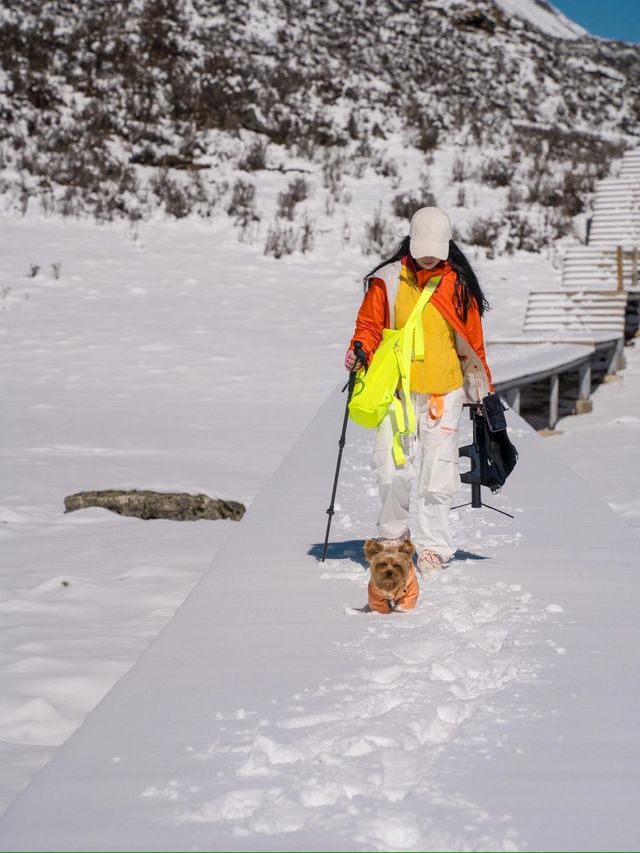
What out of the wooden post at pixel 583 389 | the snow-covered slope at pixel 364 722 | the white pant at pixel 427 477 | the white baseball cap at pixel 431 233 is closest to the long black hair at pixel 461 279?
the white baseball cap at pixel 431 233

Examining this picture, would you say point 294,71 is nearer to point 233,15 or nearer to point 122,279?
point 233,15

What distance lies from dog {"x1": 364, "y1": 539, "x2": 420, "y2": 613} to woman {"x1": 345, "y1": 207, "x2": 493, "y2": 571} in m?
0.36

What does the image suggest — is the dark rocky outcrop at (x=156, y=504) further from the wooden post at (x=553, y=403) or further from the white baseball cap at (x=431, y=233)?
the wooden post at (x=553, y=403)

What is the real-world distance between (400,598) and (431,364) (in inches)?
40.4

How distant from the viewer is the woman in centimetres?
417

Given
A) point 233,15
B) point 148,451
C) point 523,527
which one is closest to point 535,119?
point 233,15

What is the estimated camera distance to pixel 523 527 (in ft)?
16.6

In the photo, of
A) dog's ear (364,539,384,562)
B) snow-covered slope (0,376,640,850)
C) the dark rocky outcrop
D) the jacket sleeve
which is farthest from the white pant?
the dark rocky outcrop

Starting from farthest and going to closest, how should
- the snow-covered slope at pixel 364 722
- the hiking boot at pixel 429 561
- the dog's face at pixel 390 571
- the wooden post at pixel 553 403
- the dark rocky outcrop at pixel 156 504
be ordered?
the wooden post at pixel 553 403
the dark rocky outcrop at pixel 156 504
the hiking boot at pixel 429 561
the dog's face at pixel 390 571
the snow-covered slope at pixel 364 722

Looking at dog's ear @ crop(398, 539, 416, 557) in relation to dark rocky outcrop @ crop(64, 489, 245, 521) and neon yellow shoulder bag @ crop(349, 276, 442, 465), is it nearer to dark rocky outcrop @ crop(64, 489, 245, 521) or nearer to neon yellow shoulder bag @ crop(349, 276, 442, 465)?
neon yellow shoulder bag @ crop(349, 276, 442, 465)

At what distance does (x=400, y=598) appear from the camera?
3.71 meters

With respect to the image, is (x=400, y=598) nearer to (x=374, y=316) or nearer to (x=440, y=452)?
(x=440, y=452)

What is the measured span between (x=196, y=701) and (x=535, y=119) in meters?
26.1

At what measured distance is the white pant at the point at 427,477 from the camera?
4.19m
